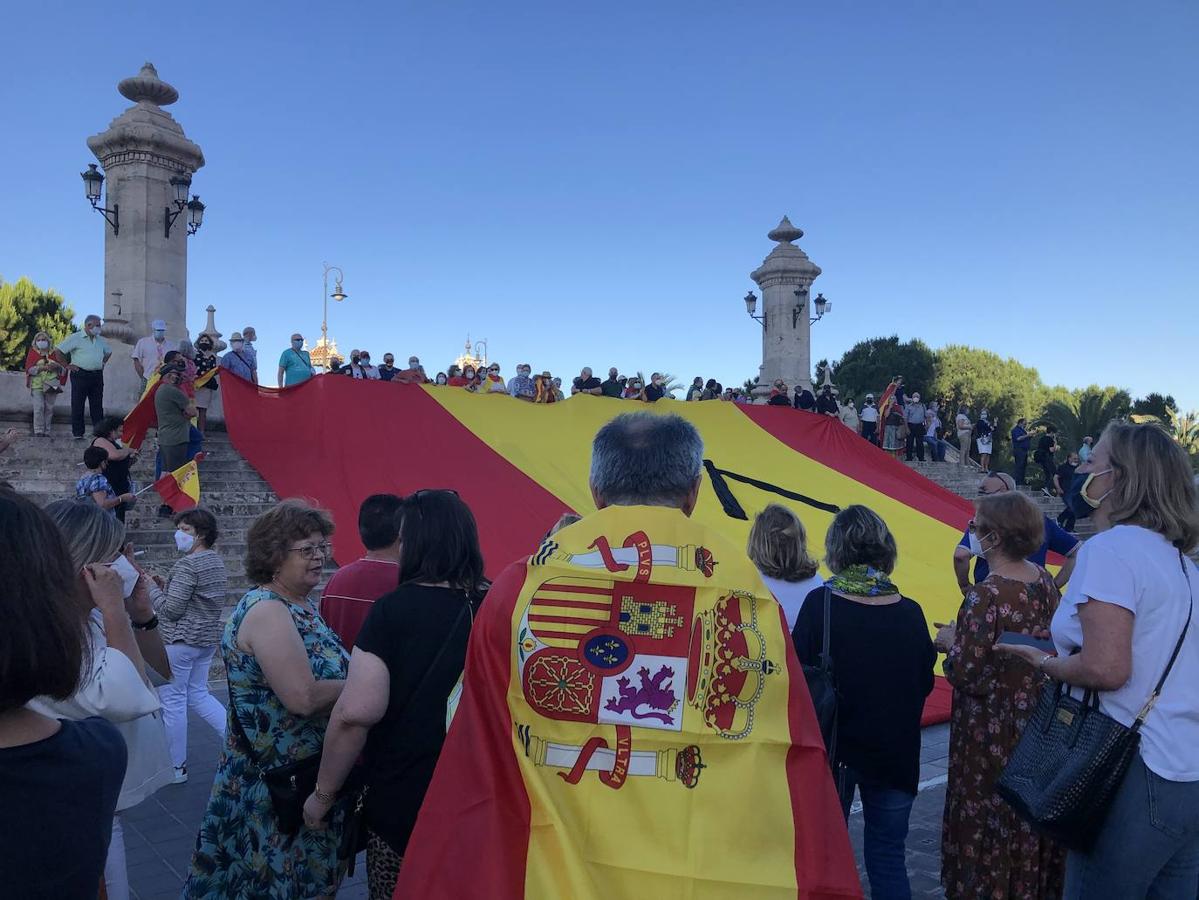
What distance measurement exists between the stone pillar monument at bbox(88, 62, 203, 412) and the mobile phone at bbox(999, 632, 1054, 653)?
14.3m

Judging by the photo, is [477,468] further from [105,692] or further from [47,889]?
[47,889]

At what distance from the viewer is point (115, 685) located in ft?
6.33

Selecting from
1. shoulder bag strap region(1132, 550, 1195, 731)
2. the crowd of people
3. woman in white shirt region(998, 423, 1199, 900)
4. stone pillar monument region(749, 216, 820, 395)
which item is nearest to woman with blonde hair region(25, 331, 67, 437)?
the crowd of people

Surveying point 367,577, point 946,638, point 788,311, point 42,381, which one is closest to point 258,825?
point 367,577

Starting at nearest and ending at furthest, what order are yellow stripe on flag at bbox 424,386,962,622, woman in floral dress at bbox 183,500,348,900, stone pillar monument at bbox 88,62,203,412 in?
woman in floral dress at bbox 183,500,348,900, yellow stripe on flag at bbox 424,386,962,622, stone pillar monument at bbox 88,62,203,412

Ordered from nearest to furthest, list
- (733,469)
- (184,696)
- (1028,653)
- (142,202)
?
(1028,653)
(184,696)
(733,469)
(142,202)

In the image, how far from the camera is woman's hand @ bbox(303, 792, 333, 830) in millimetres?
2268

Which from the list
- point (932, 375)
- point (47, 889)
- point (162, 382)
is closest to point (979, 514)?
point (47, 889)

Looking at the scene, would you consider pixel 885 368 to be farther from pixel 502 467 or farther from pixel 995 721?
pixel 995 721

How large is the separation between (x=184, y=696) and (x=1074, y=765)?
4146mm

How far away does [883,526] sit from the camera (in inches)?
116

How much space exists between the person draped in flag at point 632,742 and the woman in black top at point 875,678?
4.35ft

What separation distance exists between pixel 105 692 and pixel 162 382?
7.27 metres

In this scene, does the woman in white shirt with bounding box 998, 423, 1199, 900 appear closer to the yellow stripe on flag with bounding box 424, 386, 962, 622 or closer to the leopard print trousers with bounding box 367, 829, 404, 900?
the leopard print trousers with bounding box 367, 829, 404, 900
